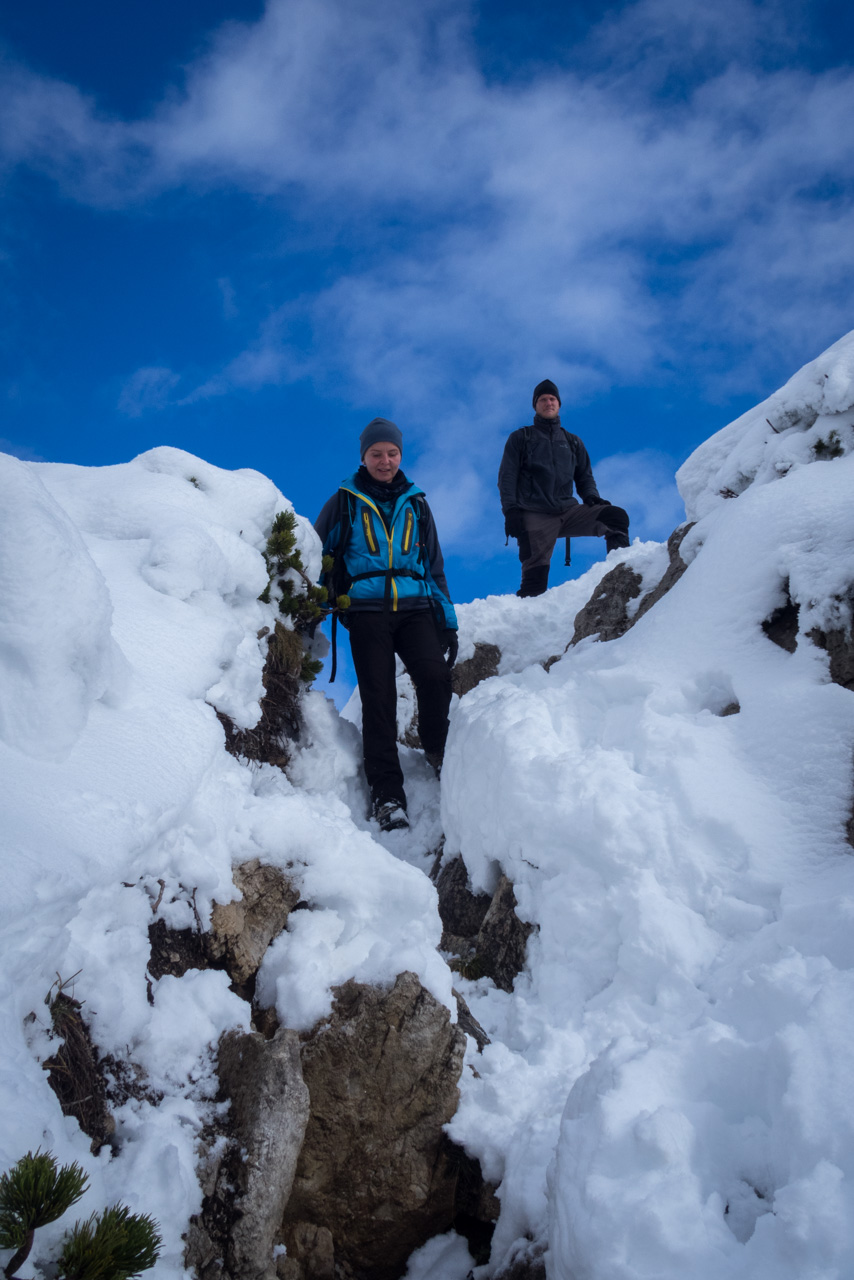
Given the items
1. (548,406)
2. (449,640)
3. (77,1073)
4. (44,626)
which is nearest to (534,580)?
(548,406)

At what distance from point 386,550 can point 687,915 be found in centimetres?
422

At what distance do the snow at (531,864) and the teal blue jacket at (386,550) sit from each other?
2.70 feet

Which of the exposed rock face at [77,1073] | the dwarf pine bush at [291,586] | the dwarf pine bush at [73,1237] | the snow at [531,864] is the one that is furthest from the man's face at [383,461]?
the dwarf pine bush at [73,1237]

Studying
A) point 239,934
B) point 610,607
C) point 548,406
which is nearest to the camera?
point 239,934

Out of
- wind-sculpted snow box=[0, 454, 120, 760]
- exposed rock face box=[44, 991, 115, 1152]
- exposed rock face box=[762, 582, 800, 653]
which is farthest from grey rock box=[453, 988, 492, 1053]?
exposed rock face box=[762, 582, 800, 653]

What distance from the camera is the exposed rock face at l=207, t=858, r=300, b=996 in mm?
3867

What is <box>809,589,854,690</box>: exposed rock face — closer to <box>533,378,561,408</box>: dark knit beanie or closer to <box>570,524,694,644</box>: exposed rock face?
<box>570,524,694,644</box>: exposed rock face

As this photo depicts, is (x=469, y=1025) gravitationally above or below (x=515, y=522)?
below

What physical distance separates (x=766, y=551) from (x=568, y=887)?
332 cm

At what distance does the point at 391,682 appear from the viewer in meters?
6.83

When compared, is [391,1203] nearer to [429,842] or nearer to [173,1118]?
[173,1118]

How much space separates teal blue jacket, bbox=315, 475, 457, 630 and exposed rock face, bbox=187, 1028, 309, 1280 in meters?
4.28

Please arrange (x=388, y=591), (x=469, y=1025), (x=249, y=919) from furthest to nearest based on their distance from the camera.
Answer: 1. (x=388, y=591)
2. (x=469, y=1025)
3. (x=249, y=919)

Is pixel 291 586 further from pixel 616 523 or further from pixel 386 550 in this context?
pixel 616 523
